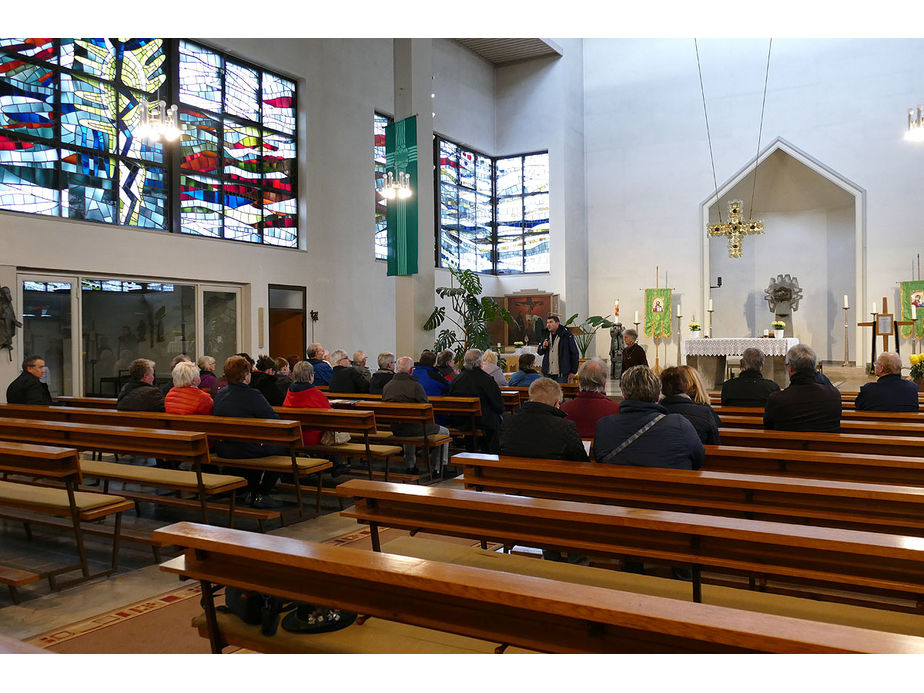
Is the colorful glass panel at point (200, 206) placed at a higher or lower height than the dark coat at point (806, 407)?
higher

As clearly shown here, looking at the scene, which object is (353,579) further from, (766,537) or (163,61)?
(163,61)

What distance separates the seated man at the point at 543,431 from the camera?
356cm

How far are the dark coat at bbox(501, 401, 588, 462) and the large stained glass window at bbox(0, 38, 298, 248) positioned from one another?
5599 millimetres

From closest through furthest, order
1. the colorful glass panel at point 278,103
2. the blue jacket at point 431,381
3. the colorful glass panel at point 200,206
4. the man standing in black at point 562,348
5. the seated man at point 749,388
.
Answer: the seated man at point 749,388 → the blue jacket at point 431,381 → the man standing in black at point 562,348 → the colorful glass panel at point 200,206 → the colorful glass panel at point 278,103

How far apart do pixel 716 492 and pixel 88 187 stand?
8498mm

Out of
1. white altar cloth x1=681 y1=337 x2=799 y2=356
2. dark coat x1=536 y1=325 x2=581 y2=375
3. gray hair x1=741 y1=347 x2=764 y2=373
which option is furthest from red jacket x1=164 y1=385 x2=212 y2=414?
white altar cloth x1=681 y1=337 x2=799 y2=356

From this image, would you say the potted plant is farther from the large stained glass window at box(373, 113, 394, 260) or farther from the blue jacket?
the large stained glass window at box(373, 113, 394, 260)

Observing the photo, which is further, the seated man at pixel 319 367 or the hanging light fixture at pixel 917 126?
the hanging light fixture at pixel 917 126

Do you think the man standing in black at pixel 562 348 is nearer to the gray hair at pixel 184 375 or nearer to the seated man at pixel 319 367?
the seated man at pixel 319 367

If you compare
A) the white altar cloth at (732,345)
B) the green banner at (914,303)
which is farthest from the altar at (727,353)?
the green banner at (914,303)

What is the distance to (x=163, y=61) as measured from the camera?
10062 millimetres

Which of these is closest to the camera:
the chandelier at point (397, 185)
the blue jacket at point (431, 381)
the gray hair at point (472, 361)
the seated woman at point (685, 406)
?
the seated woman at point (685, 406)

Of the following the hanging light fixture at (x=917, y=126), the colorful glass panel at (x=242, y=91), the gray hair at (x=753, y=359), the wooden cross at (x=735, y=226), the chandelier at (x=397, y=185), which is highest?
the colorful glass panel at (x=242, y=91)

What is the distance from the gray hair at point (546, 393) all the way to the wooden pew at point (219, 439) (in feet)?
5.04
